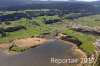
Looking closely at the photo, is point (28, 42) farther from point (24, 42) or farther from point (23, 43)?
point (23, 43)

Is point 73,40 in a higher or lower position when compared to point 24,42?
higher

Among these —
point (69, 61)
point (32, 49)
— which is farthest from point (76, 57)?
point (32, 49)

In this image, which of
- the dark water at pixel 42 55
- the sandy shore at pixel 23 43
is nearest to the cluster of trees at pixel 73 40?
the dark water at pixel 42 55

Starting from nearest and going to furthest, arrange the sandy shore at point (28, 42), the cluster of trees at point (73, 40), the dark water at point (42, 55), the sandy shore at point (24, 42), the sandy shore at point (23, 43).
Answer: the dark water at point (42, 55) < the cluster of trees at point (73, 40) < the sandy shore at point (23, 43) < the sandy shore at point (24, 42) < the sandy shore at point (28, 42)

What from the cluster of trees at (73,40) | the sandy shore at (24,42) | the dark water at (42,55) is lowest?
the sandy shore at (24,42)

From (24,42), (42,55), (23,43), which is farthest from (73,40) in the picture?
(42,55)

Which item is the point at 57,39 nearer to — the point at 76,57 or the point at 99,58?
the point at 76,57

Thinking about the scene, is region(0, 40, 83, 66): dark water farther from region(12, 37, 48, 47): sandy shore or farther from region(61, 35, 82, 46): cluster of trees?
region(12, 37, 48, 47): sandy shore

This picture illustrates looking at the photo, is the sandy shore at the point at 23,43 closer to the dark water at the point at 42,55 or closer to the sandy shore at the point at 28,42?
the sandy shore at the point at 28,42
